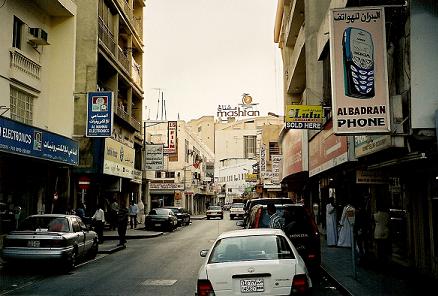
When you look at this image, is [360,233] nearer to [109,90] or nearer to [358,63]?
[358,63]

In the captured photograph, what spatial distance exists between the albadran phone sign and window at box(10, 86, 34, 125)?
574 inches

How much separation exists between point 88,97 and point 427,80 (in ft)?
64.9

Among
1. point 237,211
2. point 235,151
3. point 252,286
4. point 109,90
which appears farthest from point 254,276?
point 235,151

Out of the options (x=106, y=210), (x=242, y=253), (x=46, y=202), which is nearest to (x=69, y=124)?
(x=46, y=202)

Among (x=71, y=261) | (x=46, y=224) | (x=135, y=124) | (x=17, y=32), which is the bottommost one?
(x=71, y=261)

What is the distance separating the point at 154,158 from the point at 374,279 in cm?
3033

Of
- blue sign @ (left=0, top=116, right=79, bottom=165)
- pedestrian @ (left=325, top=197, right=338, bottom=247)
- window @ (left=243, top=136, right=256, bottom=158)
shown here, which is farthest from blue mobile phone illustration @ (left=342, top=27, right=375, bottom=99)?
window @ (left=243, top=136, right=256, bottom=158)

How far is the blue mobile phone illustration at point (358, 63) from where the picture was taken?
389 inches

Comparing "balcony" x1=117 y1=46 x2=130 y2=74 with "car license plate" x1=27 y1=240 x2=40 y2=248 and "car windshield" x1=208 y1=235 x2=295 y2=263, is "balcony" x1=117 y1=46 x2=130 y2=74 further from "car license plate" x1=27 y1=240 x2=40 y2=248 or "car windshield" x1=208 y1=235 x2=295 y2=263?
"car windshield" x1=208 y1=235 x2=295 y2=263

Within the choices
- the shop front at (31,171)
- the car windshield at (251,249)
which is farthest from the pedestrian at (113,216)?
the car windshield at (251,249)

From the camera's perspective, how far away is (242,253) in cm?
807

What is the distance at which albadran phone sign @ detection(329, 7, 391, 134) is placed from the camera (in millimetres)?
9734

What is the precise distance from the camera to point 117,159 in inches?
1234

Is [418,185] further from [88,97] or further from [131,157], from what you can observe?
[131,157]
